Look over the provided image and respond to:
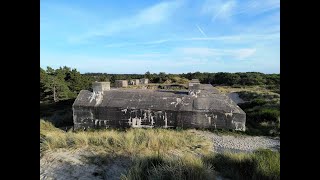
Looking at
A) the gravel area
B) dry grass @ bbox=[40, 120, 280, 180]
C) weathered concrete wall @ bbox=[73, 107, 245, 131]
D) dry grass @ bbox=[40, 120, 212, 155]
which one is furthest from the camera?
weathered concrete wall @ bbox=[73, 107, 245, 131]

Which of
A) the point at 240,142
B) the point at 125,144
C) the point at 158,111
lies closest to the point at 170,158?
the point at 125,144

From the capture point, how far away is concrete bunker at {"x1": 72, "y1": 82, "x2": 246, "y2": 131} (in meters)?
16.6

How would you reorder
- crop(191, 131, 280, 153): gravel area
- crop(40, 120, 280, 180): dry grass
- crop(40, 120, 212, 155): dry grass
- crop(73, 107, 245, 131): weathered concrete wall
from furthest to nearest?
crop(73, 107, 245, 131): weathered concrete wall → crop(191, 131, 280, 153): gravel area → crop(40, 120, 212, 155): dry grass → crop(40, 120, 280, 180): dry grass

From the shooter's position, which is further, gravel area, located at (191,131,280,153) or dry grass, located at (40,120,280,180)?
gravel area, located at (191,131,280,153)

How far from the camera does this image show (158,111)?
16.9 m

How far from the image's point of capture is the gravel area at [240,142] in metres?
13.2

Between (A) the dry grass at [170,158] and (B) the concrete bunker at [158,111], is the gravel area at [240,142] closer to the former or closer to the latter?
(B) the concrete bunker at [158,111]

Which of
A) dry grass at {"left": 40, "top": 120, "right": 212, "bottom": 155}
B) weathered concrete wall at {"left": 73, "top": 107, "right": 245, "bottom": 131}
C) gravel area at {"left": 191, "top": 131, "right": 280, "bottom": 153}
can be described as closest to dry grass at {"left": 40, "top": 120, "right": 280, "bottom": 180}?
dry grass at {"left": 40, "top": 120, "right": 212, "bottom": 155}

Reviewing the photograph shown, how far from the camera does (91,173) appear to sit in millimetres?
7613

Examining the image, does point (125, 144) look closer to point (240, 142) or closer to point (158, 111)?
point (240, 142)

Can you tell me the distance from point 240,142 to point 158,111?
15.7 ft

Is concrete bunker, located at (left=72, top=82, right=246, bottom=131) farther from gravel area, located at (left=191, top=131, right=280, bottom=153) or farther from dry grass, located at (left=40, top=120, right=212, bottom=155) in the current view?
dry grass, located at (left=40, top=120, right=212, bottom=155)

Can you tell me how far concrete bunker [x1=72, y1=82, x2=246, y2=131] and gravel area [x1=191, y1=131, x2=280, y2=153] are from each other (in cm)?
103
